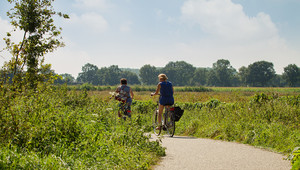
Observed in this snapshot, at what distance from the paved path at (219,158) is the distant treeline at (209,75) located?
4194 inches

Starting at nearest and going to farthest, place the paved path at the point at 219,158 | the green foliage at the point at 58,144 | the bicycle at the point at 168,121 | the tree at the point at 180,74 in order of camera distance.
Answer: the green foliage at the point at 58,144
the paved path at the point at 219,158
the bicycle at the point at 168,121
the tree at the point at 180,74

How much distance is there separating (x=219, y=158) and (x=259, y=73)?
129 m

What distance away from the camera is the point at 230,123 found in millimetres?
9531

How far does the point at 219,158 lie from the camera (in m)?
6.20

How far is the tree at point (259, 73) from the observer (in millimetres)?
125188

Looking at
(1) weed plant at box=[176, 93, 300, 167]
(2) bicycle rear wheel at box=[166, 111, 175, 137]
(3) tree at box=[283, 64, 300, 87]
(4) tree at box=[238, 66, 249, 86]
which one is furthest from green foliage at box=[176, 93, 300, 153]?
(3) tree at box=[283, 64, 300, 87]

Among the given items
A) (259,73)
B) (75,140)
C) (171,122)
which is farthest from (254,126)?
(259,73)

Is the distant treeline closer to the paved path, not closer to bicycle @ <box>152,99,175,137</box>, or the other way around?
→ bicycle @ <box>152,99,175,137</box>

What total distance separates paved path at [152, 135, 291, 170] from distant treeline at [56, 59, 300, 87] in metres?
107

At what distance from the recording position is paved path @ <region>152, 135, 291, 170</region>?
216 inches

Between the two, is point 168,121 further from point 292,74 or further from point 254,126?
point 292,74

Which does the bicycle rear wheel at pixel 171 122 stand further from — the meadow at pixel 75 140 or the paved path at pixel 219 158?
the meadow at pixel 75 140

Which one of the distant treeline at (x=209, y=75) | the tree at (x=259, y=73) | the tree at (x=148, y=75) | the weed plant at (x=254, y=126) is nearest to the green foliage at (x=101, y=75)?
the distant treeline at (x=209, y=75)

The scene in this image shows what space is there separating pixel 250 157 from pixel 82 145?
363 cm
